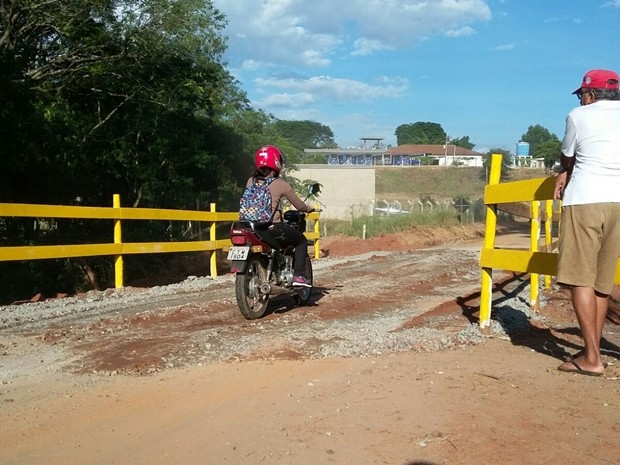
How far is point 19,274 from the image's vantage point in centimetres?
1283

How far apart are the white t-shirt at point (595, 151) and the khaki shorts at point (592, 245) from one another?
80 mm

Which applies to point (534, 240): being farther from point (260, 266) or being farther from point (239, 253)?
point (239, 253)

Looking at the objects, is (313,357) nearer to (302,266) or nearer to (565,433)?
(565,433)

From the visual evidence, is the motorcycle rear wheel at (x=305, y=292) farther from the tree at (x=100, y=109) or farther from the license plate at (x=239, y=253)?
the tree at (x=100, y=109)

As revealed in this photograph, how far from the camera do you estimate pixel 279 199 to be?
786 cm

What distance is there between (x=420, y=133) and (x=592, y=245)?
152 metres

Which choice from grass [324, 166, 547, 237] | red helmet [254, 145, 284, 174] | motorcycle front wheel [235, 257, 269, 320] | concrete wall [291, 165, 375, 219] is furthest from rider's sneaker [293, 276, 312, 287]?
concrete wall [291, 165, 375, 219]

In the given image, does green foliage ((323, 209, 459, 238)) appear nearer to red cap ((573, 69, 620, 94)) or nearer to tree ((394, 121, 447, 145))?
red cap ((573, 69, 620, 94))

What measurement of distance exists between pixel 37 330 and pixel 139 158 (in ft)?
33.6

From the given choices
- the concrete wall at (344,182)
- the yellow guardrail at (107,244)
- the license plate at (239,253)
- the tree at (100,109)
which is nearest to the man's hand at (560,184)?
the license plate at (239,253)

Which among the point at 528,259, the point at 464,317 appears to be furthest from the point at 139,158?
the point at 528,259

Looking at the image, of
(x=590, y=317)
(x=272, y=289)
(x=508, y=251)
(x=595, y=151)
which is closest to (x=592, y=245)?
(x=590, y=317)

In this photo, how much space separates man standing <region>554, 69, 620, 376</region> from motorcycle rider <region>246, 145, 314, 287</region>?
3617 millimetres

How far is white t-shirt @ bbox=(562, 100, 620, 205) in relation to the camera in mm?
4688
